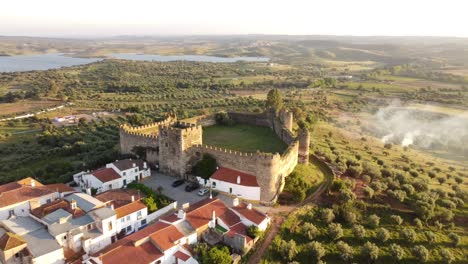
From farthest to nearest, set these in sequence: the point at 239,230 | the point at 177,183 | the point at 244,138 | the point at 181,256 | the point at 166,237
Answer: the point at 244,138, the point at 177,183, the point at 239,230, the point at 166,237, the point at 181,256

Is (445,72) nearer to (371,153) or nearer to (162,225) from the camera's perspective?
(371,153)

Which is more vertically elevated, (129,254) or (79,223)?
(79,223)

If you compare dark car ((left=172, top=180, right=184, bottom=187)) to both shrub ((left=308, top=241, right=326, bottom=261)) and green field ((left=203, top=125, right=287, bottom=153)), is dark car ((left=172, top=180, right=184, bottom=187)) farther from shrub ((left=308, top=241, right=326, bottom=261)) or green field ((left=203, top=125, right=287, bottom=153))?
shrub ((left=308, top=241, right=326, bottom=261))

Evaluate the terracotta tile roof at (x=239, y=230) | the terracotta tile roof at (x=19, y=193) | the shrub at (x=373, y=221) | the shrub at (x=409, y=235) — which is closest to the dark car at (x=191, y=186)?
the terracotta tile roof at (x=239, y=230)

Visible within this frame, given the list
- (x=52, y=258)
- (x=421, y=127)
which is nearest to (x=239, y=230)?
(x=52, y=258)

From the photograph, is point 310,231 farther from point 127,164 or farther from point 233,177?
point 127,164

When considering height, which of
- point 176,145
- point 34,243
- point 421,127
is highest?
point 176,145
